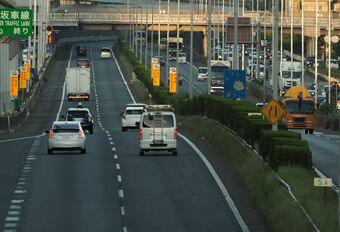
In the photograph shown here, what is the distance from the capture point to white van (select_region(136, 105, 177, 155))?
2082 inches

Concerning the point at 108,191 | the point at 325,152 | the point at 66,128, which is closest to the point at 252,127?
the point at 108,191

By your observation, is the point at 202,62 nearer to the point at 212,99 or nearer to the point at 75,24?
the point at 75,24

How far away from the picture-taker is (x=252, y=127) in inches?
1836

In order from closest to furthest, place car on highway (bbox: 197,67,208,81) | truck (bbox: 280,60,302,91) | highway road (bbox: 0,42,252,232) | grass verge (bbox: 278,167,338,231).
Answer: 1. grass verge (bbox: 278,167,338,231)
2. highway road (bbox: 0,42,252,232)
3. truck (bbox: 280,60,302,91)
4. car on highway (bbox: 197,67,208,81)

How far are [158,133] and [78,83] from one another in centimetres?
7238

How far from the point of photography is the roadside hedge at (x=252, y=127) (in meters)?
36.4

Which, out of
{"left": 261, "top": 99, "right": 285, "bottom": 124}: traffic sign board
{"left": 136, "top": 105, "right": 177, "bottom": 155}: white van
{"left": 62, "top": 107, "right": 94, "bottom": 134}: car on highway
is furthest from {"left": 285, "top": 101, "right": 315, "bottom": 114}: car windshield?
{"left": 261, "top": 99, "right": 285, "bottom": 124}: traffic sign board

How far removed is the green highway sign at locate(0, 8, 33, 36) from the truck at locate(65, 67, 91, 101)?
53343 millimetres

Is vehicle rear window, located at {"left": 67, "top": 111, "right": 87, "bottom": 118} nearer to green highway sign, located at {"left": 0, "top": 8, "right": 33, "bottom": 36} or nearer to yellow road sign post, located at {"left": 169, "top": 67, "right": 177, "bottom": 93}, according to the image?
green highway sign, located at {"left": 0, "top": 8, "right": 33, "bottom": 36}

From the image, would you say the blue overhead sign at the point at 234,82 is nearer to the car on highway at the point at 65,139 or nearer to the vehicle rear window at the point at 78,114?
the vehicle rear window at the point at 78,114

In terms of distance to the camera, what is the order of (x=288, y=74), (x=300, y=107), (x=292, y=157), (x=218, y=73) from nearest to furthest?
1. (x=292, y=157)
2. (x=300, y=107)
3. (x=218, y=73)
4. (x=288, y=74)

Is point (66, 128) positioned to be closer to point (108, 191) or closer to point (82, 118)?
point (108, 191)

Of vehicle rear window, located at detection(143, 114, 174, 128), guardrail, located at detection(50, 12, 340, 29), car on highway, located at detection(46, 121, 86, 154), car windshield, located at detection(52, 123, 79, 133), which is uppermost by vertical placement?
guardrail, located at detection(50, 12, 340, 29)

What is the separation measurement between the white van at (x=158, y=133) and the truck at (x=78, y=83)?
228 feet
